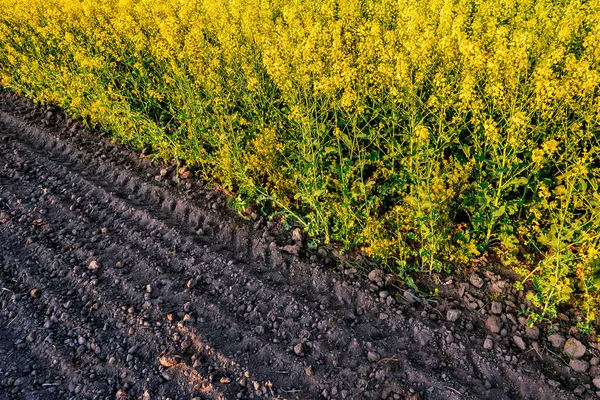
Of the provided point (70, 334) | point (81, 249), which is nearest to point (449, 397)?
point (70, 334)

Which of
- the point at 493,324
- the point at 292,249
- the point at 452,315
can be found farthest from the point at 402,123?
the point at 493,324

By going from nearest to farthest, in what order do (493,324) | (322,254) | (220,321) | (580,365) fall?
(580,365) → (493,324) → (220,321) → (322,254)

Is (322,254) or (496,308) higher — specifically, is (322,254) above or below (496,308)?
below

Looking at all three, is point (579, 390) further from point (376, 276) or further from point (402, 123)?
point (402, 123)

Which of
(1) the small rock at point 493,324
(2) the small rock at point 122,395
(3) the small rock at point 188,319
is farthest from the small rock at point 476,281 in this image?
(2) the small rock at point 122,395

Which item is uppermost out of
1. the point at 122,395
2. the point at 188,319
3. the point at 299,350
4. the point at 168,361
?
the point at 299,350

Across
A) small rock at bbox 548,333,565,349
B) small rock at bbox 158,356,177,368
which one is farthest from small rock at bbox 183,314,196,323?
small rock at bbox 548,333,565,349

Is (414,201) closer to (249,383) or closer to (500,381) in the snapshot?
(500,381)

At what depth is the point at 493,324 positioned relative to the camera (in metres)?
3.31

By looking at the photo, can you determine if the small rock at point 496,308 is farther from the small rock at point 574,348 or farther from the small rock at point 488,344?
the small rock at point 574,348

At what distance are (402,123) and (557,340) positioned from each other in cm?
228

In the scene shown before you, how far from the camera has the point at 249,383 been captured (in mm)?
3146

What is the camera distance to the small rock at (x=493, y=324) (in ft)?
10.8

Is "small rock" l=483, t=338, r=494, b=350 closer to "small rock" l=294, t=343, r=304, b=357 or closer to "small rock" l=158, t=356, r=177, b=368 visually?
"small rock" l=294, t=343, r=304, b=357
